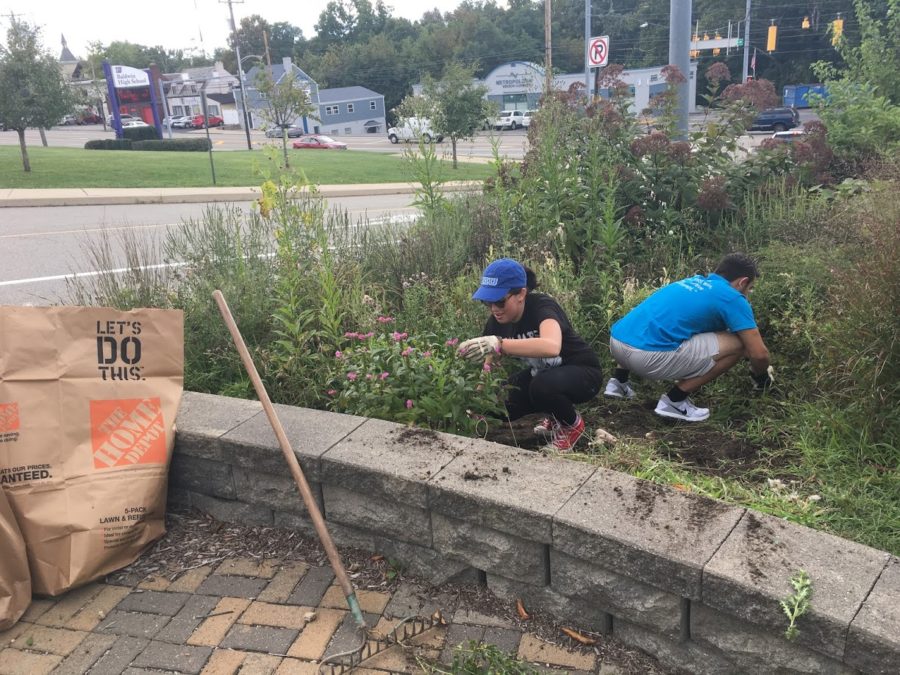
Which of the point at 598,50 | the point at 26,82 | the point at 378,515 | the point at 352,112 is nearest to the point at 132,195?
the point at 26,82

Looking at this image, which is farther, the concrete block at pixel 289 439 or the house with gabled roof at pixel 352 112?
the house with gabled roof at pixel 352 112

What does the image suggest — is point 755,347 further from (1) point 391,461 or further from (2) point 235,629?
(2) point 235,629

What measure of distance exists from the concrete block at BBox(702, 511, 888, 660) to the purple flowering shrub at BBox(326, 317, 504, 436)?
1.29 m

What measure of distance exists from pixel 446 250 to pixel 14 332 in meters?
2.86

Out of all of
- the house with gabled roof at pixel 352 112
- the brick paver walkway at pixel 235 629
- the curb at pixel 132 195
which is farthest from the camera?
the house with gabled roof at pixel 352 112

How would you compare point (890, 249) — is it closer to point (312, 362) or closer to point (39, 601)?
point (312, 362)

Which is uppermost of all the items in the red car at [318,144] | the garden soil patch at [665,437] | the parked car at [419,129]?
the parked car at [419,129]

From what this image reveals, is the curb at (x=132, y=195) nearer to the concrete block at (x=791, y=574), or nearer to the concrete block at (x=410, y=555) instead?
the concrete block at (x=410, y=555)

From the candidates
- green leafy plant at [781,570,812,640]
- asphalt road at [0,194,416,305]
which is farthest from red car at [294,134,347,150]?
green leafy plant at [781,570,812,640]

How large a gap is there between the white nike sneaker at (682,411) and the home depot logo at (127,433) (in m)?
2.34

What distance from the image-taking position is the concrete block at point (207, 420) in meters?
3.04

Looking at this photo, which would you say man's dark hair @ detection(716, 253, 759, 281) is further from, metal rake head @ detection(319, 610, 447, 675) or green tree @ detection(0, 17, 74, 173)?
green tree @ detection(0, 17, 74, 173)

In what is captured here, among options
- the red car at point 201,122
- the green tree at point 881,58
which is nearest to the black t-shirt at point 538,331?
the green tree at point 881,58

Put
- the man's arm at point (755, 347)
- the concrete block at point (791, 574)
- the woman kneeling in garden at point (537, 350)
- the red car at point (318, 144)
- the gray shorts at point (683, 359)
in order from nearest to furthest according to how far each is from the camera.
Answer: the concrete block at point (791, 574), the woman kneeling in garden at point (537, 350), the man's arm at point (755, 347), the gray shorts at point (683, 359), the red car at point (318, 144)
